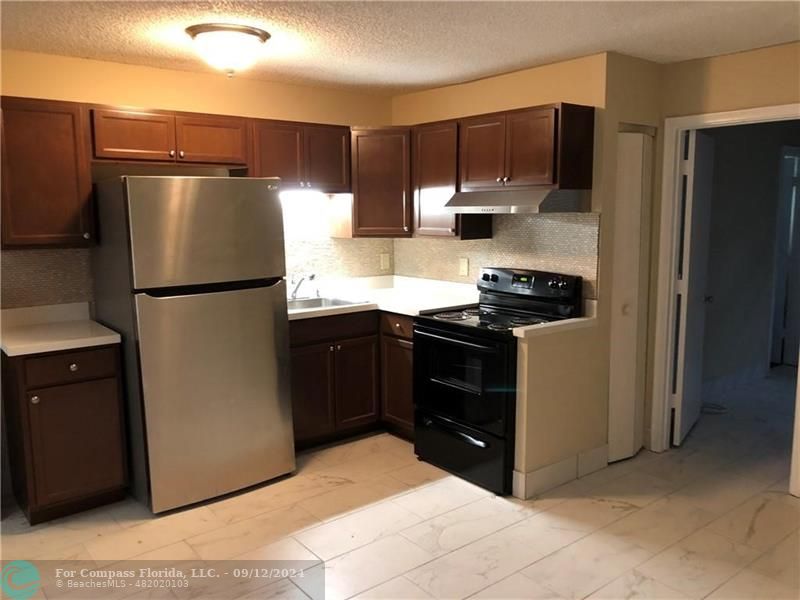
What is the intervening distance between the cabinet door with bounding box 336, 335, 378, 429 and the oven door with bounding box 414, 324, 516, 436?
0.44 metres

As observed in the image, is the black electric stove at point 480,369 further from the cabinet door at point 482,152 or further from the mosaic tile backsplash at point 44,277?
the mosaic tile backsplash at point 44,277

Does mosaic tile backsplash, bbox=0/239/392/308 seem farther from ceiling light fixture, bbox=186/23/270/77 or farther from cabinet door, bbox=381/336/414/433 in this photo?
cabinet door, bbox=381/336/414/433

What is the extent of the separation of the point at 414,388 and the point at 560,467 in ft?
3.10

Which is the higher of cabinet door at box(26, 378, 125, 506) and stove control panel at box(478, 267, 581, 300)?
stove control panel at box(478, 267, 581, 300)

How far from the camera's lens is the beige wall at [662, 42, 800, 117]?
3172mm

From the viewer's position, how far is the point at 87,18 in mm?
2668

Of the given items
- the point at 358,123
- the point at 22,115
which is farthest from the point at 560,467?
the point at 22,115

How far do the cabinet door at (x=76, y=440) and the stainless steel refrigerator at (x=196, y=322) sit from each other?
99mm

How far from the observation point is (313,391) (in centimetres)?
388

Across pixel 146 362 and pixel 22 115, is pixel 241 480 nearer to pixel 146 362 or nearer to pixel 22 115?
pixel 146 362

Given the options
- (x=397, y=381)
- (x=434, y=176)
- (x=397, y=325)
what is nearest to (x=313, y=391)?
(x=397, y=381)

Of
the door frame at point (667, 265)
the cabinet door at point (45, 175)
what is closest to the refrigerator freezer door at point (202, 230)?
the cabinet door at point (45, 175)

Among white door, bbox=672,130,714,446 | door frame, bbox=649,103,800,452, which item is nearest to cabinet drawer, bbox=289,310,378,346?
door frame, bbox=649,103,800,452

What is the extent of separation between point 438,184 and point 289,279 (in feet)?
3.97
